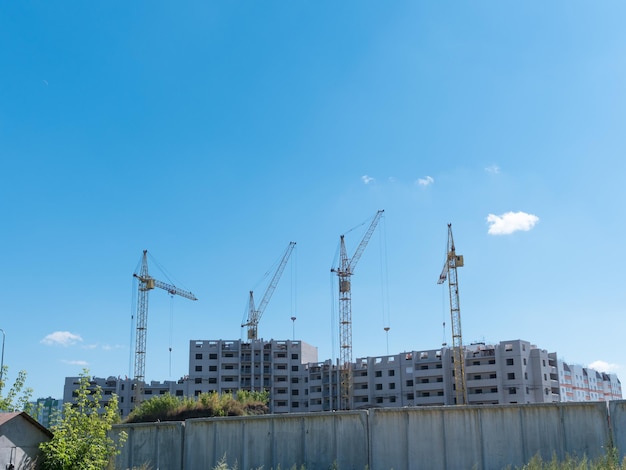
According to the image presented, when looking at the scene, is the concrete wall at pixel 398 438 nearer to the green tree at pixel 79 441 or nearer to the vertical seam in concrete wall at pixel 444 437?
the vertical seam in concrete wall at pixel 444 437

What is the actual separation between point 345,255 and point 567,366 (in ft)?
165

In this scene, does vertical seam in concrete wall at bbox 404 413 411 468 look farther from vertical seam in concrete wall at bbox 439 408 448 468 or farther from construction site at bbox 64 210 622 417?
construction site at bbox 64 210 622 417

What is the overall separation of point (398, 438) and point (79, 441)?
888cm

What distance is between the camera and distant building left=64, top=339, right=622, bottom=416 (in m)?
110

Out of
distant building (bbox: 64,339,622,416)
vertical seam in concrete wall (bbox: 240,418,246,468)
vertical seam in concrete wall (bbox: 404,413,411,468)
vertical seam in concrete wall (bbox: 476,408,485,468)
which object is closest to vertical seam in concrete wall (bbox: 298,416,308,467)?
vertical seam in concrete wall (bbox: 240,418,246,468)

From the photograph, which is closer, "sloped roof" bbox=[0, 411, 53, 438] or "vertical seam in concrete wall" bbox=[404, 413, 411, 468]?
"sloped roof" bbox=[0, 411, 53, 438]

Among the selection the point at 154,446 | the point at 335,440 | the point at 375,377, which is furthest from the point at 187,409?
the point at 335,440

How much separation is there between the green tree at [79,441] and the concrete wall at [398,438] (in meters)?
3.91

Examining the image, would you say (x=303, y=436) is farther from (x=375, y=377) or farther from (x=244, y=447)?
(x=375, y=377)

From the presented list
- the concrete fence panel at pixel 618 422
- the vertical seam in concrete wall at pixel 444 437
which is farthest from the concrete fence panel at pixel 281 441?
the concrete fence panel at pixel 618 422

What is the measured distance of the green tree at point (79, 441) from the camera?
16.5m

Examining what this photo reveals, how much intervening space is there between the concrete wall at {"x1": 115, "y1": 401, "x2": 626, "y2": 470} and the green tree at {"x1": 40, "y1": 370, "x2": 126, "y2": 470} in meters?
3.91

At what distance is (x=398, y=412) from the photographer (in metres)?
19.5

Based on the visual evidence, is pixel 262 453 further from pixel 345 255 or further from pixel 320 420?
pixel 345 255
